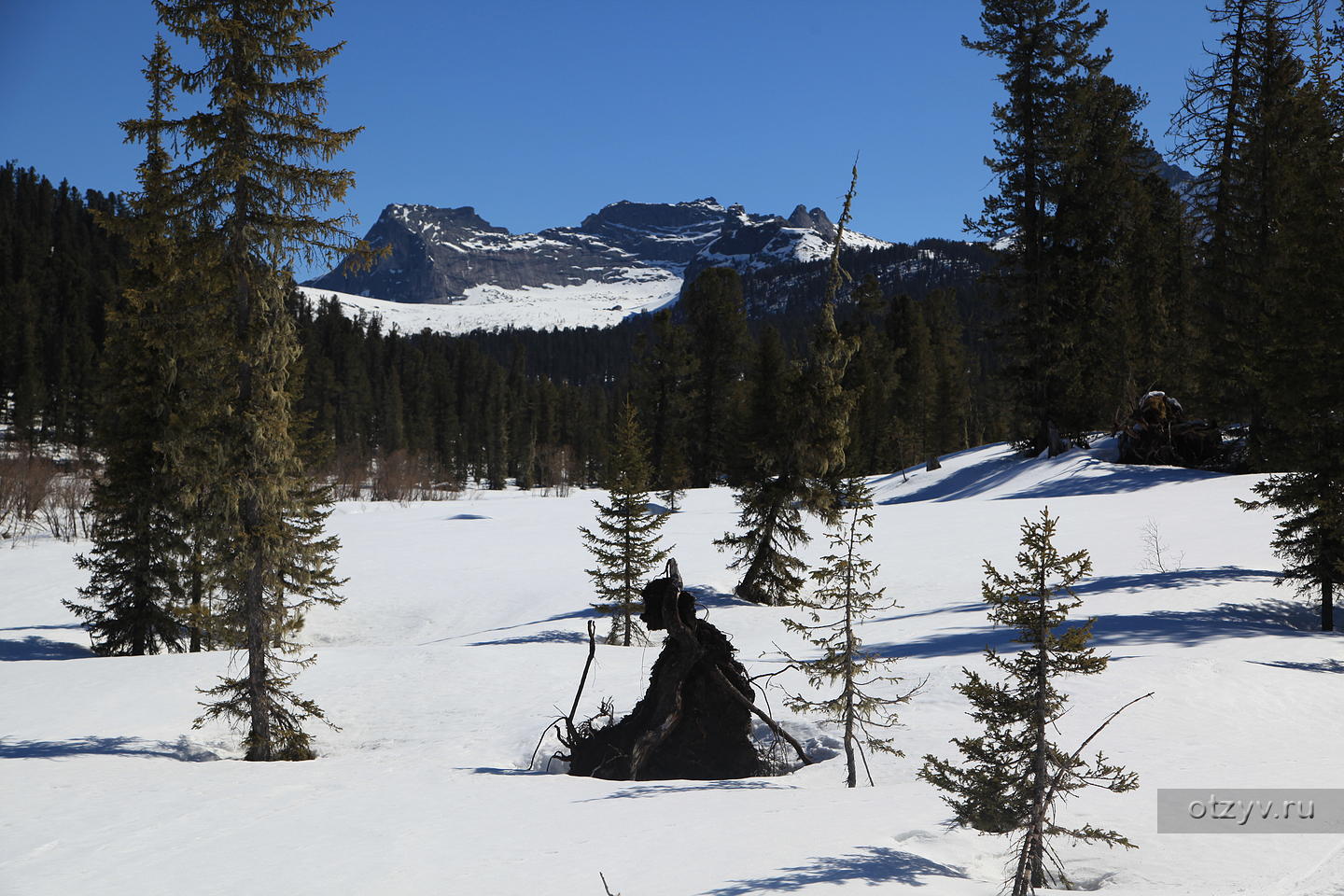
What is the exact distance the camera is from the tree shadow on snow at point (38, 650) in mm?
20547

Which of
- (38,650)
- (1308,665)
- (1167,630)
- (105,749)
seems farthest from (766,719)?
(38,650)

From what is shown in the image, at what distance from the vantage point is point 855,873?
5.67 m

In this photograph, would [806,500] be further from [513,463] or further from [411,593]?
[513,463]

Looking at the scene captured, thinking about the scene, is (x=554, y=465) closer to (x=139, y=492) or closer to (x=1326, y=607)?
(x=139, y=492)

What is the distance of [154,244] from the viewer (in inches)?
690

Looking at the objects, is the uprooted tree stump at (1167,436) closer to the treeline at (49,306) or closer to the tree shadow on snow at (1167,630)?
the tree shadow on snow at (1167,630)

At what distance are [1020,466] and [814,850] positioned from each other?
2997 centimetres

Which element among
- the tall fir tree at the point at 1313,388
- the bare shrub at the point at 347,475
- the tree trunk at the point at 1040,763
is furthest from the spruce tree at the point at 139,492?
the bare shrub at the point at 347,475

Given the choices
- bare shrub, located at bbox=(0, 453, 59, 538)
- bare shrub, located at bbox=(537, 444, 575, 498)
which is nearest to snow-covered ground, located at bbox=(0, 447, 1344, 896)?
bare shrub, located at bbox=(0, 453, 59, 538)

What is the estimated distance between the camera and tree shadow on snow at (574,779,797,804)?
8.56 metres

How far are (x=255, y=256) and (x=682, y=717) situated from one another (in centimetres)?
818

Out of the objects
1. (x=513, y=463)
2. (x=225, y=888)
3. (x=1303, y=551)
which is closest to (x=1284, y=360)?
(x=1303, y=551)

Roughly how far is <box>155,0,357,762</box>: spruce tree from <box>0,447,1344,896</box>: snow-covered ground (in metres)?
1.93

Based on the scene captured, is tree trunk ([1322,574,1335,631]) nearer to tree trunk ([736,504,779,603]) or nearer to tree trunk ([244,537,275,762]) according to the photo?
tree trunk ([736,504,779,603])
